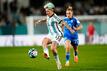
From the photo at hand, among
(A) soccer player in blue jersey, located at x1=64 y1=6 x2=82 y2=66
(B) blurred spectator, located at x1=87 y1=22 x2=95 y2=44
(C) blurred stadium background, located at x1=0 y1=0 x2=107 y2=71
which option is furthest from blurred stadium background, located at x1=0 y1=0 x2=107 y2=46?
(A) soccer player in blue jersey, located at x1=64 y1=6 x2=82 y2=66

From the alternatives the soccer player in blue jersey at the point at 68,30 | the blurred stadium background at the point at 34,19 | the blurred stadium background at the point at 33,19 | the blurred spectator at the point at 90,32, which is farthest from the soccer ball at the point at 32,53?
the blurred spectator at the point at 90,32

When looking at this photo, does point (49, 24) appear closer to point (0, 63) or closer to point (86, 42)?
point (0, 63)

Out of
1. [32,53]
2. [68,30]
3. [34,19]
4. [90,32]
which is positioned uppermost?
[68,30]

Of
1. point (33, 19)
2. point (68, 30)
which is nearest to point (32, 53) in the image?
point (68, 30)

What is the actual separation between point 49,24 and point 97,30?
86.1 feet

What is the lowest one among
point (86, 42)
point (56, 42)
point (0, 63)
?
point (86, 42)

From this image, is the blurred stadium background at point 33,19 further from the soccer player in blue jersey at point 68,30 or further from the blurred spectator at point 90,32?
the soccer player in blue jersey at point 68,30

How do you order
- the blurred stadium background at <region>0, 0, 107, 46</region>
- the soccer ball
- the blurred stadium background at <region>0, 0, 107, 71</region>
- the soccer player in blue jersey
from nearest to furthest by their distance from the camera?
the soccer ball → the soccer player in blue jersey → the blurred stadium background at <region>0, 0, 107, 71</region> → the blurred stadium background at <region>0, 0, 107, 46</region>

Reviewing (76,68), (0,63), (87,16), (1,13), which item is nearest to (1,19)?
(1,13)

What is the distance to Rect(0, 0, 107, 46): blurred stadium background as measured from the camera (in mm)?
43750

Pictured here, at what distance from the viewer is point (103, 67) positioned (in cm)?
2284

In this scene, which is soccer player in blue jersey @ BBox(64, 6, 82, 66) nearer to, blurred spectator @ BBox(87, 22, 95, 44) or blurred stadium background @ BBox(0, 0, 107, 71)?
blurred stadium background @ BBox(0, 0, 107, 71)

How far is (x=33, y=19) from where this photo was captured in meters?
47.1

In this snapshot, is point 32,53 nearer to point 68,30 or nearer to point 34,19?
point 68,30
